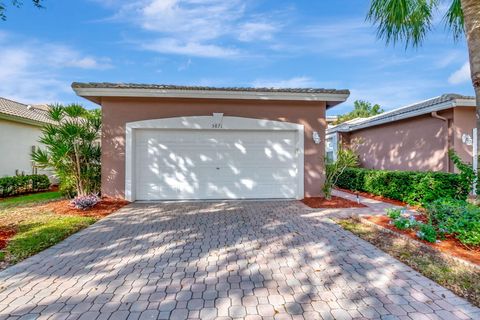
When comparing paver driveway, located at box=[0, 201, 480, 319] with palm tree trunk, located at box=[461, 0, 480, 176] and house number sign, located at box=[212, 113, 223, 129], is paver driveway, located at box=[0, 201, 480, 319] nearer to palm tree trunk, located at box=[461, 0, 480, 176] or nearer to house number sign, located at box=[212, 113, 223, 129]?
palm tree trunk, located at box=[461, 0, 480, 176]

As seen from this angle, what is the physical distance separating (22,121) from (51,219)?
8.58 meters

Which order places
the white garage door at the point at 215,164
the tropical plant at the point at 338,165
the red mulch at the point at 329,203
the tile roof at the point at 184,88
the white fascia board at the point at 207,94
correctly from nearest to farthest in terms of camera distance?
the red mulch at the point at 329,203 → the tile roof at the point at 184,88 → the white fascia board at the point at 207,94 → the tropical plant at the point at 338,165 → the white garage door at the point at 215,164

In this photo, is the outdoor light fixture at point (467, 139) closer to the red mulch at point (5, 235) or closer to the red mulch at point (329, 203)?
the red mulch at point (329, 203)

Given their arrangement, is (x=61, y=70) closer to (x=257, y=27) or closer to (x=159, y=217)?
(x=257, y=27)

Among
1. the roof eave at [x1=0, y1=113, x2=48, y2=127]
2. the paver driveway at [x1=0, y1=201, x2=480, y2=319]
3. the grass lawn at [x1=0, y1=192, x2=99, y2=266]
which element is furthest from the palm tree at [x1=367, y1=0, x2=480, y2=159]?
the roof eave at [x1=0, y1=113, x2=48, y2=127]

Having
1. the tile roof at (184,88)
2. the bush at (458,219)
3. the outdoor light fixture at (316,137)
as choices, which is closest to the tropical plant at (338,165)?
the outdoor light fixture at (316,137)

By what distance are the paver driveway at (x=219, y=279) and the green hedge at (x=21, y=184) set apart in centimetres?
707

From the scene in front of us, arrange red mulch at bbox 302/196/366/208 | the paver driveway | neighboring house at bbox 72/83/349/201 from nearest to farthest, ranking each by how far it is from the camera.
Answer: the paver driveway < red mulch at bbox 302/196/366/208 < neighboring house at bbox 72/83/349/201

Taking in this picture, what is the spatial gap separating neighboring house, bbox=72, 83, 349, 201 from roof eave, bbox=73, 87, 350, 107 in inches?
1.3

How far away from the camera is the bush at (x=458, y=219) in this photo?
4207 mm

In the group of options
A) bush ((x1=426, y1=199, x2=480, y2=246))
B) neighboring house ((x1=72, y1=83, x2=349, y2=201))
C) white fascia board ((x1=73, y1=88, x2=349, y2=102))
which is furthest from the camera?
neighboring house ((x1=72, y1=83, x2=349, y2=201))

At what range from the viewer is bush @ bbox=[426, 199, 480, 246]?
4.21m

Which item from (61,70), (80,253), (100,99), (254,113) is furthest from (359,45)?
(61,70)

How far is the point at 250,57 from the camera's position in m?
14.1
